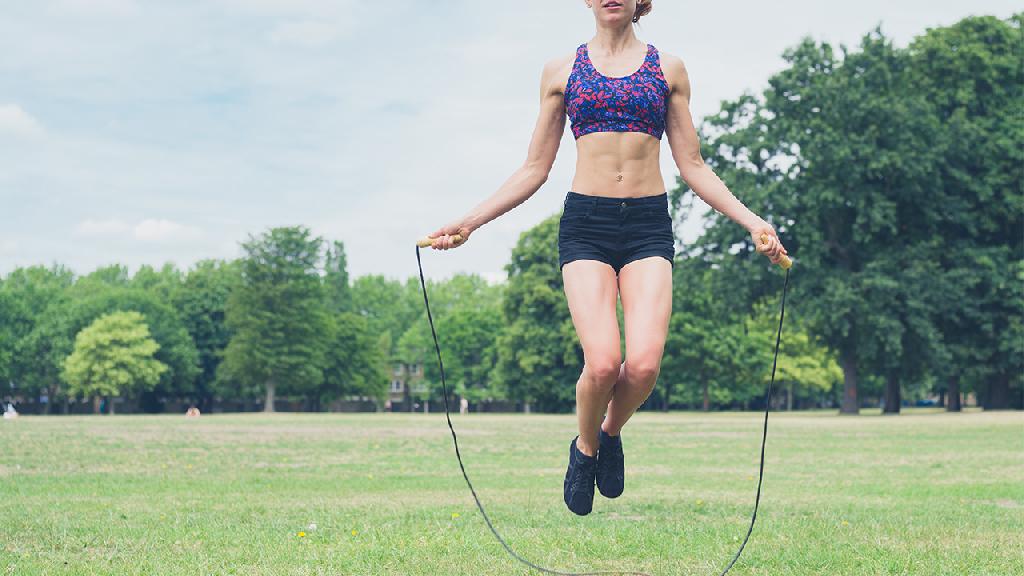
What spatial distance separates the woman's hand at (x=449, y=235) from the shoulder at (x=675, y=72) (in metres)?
1.72

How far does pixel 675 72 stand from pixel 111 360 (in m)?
97.0

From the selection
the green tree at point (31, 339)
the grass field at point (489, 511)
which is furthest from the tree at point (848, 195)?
the green tree at point (31, 339)

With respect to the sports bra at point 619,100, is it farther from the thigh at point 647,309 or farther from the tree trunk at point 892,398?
the tree trunk at point 892,398

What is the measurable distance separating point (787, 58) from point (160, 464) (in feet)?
150

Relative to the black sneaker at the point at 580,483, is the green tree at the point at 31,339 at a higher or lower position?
Answer: higher

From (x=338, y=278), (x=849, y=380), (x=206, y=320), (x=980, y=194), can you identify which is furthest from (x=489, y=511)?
(x=338, y=278)

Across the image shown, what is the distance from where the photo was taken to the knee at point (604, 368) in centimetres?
742

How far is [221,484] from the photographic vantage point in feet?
56.9

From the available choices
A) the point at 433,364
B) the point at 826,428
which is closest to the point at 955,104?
the point at 826,428

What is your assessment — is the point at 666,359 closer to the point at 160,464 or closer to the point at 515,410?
the point at 515,410

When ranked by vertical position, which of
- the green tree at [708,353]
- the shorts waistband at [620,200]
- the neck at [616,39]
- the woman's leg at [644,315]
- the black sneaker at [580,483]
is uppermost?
the green tree at [708,353]

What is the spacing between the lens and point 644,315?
7.38 meters

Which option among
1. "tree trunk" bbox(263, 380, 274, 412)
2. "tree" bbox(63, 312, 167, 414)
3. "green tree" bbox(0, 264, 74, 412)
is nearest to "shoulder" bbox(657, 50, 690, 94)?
"tree trunk" bbox(263, 380, 274, 412)

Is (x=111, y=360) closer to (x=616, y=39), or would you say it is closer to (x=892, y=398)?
(x=892, y=398)
